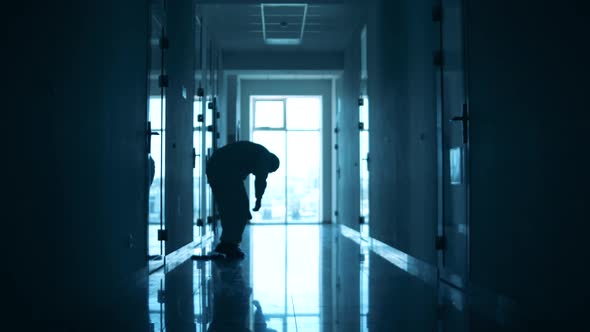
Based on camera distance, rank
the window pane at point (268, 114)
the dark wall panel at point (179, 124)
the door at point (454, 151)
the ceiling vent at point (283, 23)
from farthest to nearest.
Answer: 1. the window pane at point (268, 114)
2. the ceiling vent at point (283, 23)
3. the dark wall panel at point (179, 124)
4. the door at point (454, 151)

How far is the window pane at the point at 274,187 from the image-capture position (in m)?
12.6

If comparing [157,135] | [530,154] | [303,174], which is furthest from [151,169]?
[303,174]

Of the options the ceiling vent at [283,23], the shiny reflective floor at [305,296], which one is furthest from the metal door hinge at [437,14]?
the ceiling vent at [283,23]

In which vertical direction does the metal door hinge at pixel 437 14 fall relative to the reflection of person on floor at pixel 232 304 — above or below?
above

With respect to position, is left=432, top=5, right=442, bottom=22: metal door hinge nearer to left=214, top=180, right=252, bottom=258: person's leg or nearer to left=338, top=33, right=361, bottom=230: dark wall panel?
left=214, top=180, right=252, bottom=258: person's leg

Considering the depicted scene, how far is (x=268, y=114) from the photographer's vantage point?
493 inches

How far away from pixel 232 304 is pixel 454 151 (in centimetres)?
169

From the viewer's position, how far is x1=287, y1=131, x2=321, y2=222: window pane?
1249cm

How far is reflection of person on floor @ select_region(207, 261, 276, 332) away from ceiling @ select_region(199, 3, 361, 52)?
12.7 ft

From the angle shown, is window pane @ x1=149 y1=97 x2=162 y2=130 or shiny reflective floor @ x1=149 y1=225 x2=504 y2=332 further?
window pane @ x1=149 y1=97 x2=162 y2=130

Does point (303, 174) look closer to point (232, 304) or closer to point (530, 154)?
point (232, 304)

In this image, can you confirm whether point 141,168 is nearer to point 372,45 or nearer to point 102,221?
point 102,221

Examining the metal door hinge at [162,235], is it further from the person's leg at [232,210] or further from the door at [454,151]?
the door at [454,151]

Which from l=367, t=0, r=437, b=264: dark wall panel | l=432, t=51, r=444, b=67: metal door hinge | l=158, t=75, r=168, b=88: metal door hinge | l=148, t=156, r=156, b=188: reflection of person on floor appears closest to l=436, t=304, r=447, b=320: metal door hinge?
l=367, t=0, r=437, b=264: dark wall panel
